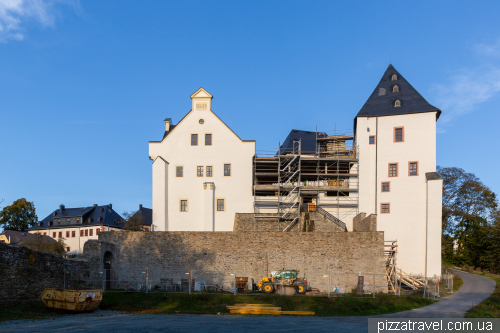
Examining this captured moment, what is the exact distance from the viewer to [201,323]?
59.4 ft

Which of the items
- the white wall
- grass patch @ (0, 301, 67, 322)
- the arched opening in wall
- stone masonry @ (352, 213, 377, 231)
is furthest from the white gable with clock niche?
grass patch @ (0, 301, 67, 322)

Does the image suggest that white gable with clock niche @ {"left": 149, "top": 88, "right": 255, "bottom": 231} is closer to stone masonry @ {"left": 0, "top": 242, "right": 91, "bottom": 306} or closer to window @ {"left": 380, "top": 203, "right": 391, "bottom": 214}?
window @ {"left": 380, "top": 203, "right": 391, "bottom": 214}

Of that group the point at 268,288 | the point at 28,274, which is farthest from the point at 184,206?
the point at 28,274

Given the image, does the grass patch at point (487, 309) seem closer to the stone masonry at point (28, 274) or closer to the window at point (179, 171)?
the stone masonry at point (28, 274)

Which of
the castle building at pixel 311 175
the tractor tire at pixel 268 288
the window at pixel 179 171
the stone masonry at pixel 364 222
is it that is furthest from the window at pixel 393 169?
the window at pixel 179 171

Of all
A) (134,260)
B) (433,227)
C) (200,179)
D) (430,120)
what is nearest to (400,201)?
(433,227)

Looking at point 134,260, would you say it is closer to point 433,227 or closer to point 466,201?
point 433,227

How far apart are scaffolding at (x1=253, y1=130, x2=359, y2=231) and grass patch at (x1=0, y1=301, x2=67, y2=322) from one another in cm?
2033

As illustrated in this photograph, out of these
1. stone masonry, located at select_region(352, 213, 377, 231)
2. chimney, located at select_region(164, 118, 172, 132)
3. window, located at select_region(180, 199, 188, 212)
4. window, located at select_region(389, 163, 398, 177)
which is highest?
chimney, located at select_region(164, 118, 172, 132)

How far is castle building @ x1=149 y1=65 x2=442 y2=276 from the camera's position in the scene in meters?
37.5

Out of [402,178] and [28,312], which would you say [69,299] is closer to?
[28,312]

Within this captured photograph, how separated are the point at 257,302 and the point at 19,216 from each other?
57.4 metres

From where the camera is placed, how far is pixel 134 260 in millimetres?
31875

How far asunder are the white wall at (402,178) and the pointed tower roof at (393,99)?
601 mm
